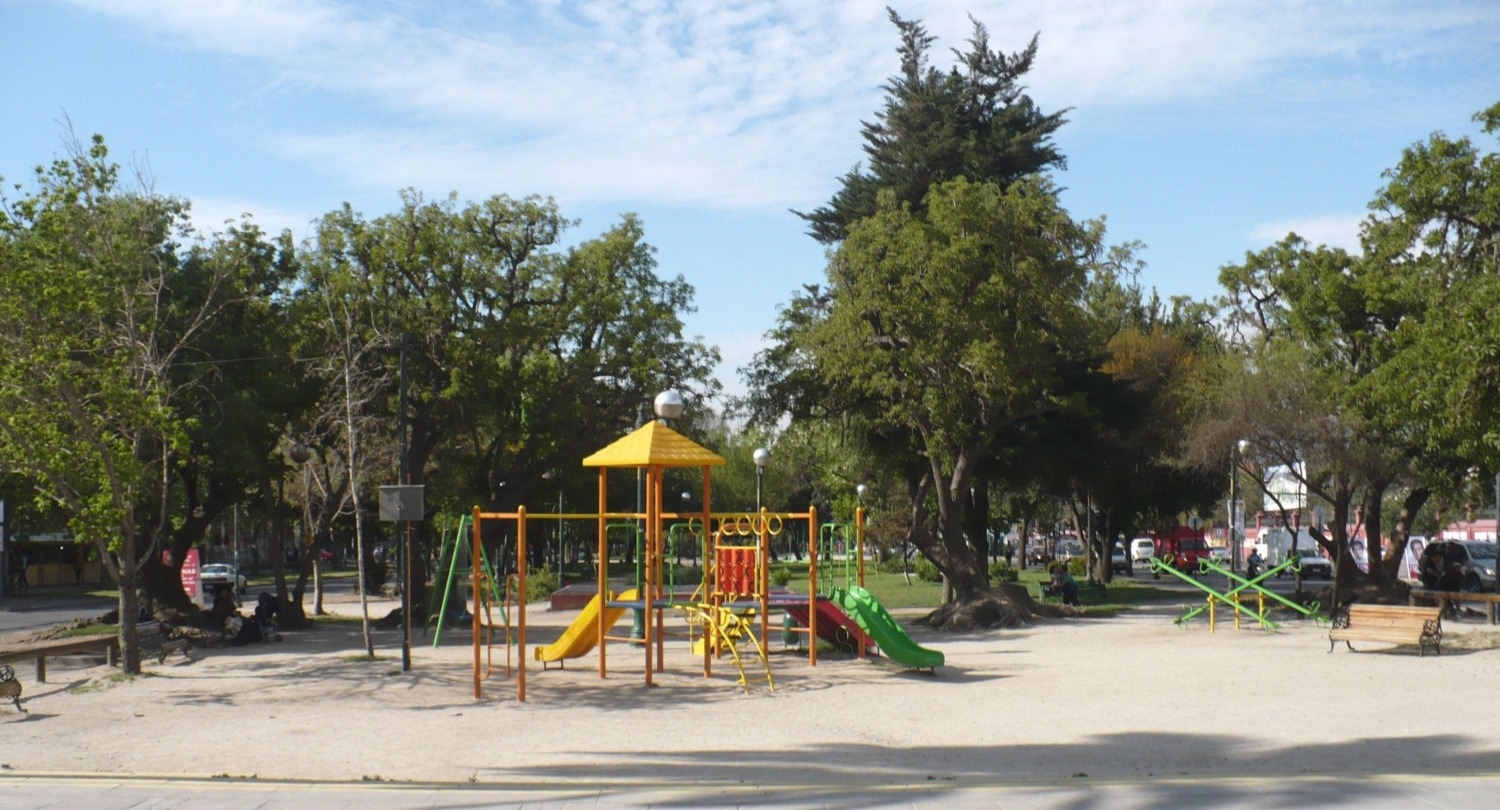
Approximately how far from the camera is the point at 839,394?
33.4 metres

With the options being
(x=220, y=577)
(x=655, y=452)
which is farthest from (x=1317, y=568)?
(x=655, y=452)

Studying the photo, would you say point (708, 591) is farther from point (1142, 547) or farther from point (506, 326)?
point (1142, 547)

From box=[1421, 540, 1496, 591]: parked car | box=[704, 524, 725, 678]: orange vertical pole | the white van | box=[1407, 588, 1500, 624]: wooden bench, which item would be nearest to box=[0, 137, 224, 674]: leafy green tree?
box=[704, 524, 725, 678]: orange vertical pole

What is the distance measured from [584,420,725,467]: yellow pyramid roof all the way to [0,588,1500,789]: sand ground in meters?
2.99

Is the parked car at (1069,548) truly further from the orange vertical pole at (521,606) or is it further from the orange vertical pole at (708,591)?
the orange vertical pole at (521,606)

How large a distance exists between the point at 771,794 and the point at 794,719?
4.42 meters

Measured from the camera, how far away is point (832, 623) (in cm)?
2162

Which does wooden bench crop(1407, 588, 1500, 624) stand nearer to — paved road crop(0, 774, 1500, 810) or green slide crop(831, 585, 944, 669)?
green slide crop(831, 585, 944, 669)

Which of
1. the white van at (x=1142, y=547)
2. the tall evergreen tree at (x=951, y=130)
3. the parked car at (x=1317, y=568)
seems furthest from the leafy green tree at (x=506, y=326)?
the white van at (x=1142, y=547)

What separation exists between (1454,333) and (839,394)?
14.6m

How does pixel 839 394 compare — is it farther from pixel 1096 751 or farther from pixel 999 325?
pixel 1096 751

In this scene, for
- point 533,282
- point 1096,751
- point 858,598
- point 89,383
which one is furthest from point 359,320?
point 1096,751

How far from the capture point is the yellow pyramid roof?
1805cm

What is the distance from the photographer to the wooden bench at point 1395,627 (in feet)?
68.0
